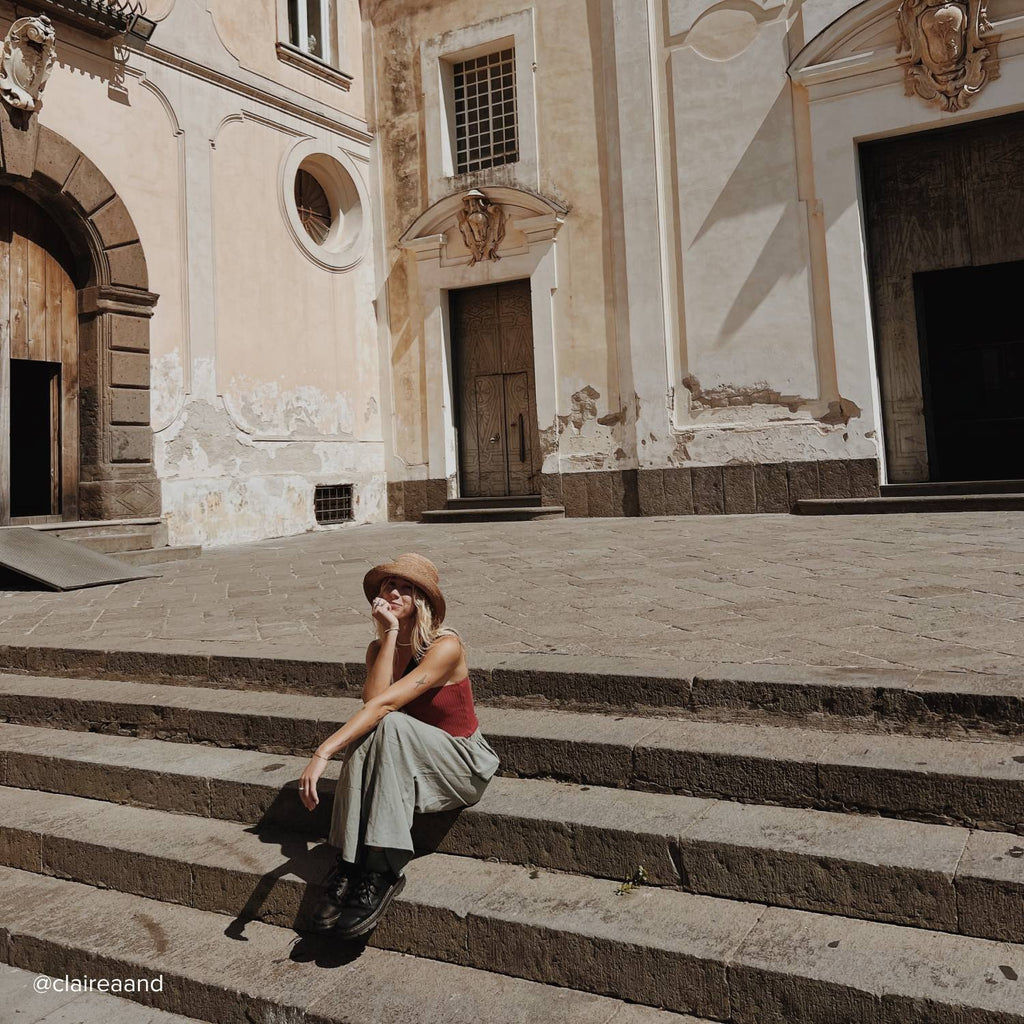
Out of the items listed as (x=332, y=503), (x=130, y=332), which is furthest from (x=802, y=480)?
(x=130, y=332)

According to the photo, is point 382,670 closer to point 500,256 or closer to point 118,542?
point 118,542

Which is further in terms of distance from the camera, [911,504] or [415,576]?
[911,504]

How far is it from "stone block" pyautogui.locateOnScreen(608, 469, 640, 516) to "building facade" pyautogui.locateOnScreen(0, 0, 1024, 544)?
43 mm

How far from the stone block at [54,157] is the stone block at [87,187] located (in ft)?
0.22

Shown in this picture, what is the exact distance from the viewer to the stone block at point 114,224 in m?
9.52

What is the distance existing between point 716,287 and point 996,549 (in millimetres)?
5460

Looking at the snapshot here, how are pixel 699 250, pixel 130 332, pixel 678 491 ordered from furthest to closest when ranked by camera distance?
pixel 678 491 < pixel 699 250 < pixel 130 332

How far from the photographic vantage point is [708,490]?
10.9 meters

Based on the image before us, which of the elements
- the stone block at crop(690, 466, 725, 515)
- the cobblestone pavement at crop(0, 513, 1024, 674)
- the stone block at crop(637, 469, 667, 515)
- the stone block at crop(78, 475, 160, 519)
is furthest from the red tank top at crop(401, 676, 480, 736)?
the stone block at crop(637, 469, 667, 515)

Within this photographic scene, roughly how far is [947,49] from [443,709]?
31.5 feet

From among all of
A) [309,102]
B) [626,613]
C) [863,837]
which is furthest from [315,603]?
[309,102]

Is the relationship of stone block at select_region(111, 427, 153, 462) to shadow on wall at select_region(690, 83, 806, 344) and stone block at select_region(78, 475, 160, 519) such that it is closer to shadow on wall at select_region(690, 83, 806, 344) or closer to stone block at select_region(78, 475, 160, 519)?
→ stone block at select_region(78, 475, 160, 519)

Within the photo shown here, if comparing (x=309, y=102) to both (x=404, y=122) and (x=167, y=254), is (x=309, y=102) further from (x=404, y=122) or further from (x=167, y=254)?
(x=167, y=254)

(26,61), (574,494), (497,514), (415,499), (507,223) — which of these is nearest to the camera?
(26,61)
